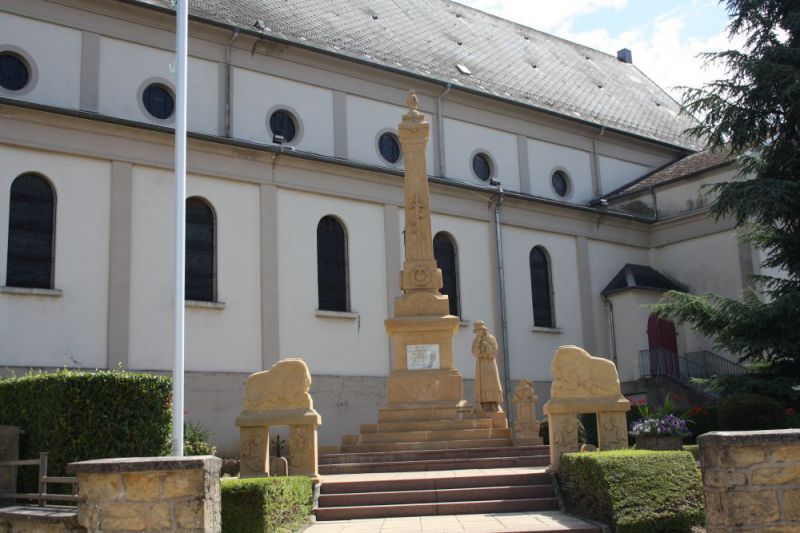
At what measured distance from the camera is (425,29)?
34375 millimetres

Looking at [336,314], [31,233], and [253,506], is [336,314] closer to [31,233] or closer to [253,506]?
[31,233]

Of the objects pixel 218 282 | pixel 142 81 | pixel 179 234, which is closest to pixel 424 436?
pixel 179 234

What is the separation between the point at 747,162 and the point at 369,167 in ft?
34.1

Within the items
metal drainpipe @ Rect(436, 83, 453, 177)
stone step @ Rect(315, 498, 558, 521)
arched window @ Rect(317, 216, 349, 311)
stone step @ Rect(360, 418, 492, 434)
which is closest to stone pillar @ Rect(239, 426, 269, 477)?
stone step @ Rect(315, 498, 558, 521)

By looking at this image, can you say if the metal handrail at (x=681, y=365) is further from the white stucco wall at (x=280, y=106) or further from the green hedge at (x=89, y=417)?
the green hedge at (x=89, y=417)

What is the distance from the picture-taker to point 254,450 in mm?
14062

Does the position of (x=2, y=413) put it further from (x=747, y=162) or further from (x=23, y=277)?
(x=747, y=162)

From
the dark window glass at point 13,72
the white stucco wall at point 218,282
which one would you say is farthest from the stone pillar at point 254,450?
the dark window glass at point 13,72

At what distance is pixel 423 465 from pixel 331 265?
11.4 m

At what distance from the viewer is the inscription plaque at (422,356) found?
1968cm

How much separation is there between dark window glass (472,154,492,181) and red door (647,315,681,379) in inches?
292

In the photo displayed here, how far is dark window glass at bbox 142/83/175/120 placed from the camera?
25.2 metres

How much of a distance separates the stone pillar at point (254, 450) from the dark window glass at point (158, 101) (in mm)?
13480

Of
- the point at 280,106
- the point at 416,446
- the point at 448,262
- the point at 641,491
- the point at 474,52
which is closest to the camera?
the point at 641,491
